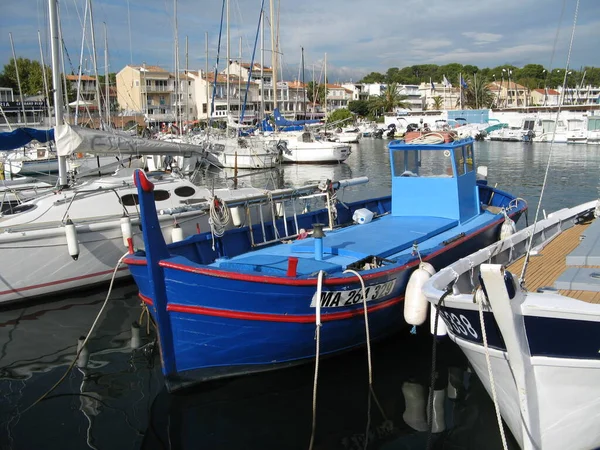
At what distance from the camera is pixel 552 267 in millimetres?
7453

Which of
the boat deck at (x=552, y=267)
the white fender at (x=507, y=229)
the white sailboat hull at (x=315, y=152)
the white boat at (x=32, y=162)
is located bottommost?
the white sailboat hull at (x=315, y=152)

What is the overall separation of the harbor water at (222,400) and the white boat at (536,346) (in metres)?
0.89

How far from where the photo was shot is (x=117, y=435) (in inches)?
271

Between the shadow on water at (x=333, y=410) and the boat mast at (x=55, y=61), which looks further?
the boat mast at (x=55, y=61)

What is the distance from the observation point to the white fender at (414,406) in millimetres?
7074

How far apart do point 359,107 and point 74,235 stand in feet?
322

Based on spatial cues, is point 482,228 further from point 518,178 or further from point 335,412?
point 518,178

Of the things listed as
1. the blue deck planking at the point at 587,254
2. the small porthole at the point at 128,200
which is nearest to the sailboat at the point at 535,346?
the blue deck planking at the point at 587,254

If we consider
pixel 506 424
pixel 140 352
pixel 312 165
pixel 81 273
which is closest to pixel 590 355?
pixel 506 424

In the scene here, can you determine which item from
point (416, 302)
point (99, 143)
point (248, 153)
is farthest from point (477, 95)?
point (416, 302)

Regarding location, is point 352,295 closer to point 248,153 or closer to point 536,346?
point 536,346

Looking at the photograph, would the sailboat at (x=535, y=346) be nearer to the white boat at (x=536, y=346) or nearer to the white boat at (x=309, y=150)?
the white boat at (x=536, y=346)

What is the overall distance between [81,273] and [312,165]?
33.0 meters

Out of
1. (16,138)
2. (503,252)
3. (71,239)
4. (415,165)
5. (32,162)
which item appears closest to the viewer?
(503,252)
